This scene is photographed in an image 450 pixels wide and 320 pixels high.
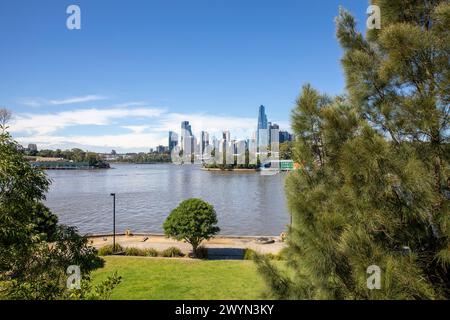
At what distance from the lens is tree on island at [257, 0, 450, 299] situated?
12.2ft

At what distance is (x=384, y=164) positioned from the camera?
148 inches

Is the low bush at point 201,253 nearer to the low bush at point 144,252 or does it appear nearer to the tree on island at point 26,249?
the low bush at point 144,252

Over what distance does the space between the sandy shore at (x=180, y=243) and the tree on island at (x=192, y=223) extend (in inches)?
88.8

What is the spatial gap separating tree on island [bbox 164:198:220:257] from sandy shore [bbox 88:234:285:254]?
88.8 inches

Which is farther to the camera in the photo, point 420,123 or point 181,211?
point 181,211

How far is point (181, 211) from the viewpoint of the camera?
22.3 m

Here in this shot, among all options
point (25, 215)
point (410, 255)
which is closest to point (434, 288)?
point (410, 255)

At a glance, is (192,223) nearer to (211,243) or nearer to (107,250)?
(211,243)

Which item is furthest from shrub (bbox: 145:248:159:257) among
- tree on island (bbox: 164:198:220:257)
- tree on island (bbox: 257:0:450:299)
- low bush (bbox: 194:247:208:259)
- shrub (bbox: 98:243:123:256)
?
tree on island (bbox: 257:0:450:299)

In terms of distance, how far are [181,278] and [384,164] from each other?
14.7 metres
